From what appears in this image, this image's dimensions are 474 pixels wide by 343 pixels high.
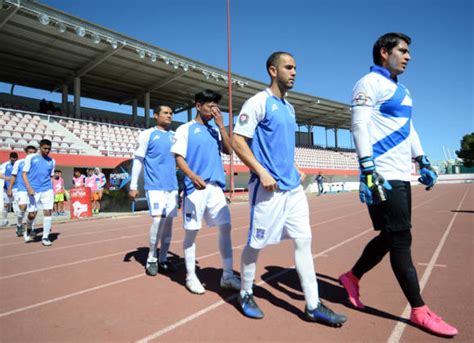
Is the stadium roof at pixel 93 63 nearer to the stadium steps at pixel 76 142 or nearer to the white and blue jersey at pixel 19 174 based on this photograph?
the stadium steps at pixel 76 142

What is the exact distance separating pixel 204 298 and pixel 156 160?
194 centimetres

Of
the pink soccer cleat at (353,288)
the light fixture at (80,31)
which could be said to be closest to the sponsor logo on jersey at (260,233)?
the pink soccer cleat at (353,288)

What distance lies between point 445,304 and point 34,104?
109 feet

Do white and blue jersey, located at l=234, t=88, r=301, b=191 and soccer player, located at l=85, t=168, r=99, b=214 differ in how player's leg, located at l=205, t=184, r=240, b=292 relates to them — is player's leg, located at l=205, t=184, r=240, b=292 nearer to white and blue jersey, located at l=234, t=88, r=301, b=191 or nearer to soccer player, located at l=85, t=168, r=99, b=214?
white and blue jersey, located at l=234, t=88, r=301, b=191

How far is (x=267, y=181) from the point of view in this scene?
237cm

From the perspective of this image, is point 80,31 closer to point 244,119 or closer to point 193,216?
point 193,216

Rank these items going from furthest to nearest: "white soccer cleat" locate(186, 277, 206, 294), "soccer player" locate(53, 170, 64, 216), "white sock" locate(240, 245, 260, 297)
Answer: "soccer player" locate(53, 170, 64, 216) → "white soccer cleat" locate(186, 277, 206, 294) → "white sock" locate(240, 245, 260, 297)

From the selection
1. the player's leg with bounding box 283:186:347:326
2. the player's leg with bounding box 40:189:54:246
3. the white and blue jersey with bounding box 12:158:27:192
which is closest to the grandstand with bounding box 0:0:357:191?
the white and blue jersey with bounding box 12:158:27:192

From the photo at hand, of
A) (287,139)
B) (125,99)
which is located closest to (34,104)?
(125,99)

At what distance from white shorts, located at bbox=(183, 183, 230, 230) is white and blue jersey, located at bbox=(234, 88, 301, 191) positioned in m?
0.85

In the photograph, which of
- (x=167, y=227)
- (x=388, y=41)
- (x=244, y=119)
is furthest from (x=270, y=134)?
(x=167, y=227)

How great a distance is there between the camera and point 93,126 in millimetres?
24344

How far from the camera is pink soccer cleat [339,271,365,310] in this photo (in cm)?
277

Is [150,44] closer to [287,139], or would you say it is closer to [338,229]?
[338,229]
